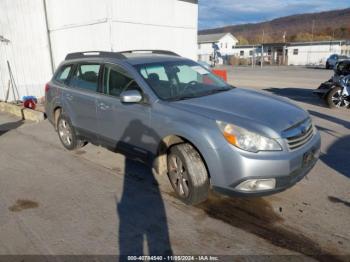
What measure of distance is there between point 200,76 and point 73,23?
7.17 m

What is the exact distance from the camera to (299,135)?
3363 mm

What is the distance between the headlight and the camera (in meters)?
3.11

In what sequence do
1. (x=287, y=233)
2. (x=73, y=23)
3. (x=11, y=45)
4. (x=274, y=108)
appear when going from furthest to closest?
(x=11, y=45) < (x=73, y=23) < (x=274, y=108) < (x=287, y=233)

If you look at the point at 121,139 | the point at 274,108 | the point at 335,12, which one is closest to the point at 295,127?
the point at 274,108

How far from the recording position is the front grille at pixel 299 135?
3234mm

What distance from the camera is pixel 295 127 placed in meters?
3.38

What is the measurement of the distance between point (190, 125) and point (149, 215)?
44.0 inches

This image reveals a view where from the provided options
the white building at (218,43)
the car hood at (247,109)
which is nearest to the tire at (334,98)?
the car hood at (247,109)

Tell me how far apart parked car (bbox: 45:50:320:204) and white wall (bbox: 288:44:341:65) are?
4492cm

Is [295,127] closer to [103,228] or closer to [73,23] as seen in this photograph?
[103,228]

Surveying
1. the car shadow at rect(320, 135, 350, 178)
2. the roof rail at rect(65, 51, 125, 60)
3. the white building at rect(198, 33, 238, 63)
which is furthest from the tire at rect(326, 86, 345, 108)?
the white building at rect(198, 33, 238, 63)

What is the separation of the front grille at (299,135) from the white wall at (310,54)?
45.3 metres

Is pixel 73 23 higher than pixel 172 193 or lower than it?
higher

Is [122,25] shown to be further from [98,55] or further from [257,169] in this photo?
[257,169]
